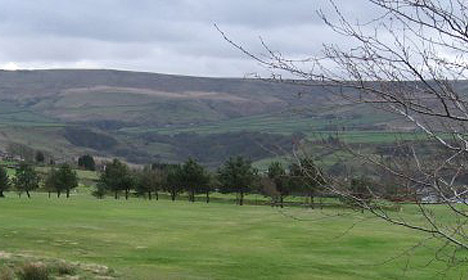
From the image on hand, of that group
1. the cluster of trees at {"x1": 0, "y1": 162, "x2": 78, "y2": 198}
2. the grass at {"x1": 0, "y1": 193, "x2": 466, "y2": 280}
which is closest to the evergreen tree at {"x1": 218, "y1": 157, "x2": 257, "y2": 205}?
the cluster of trees at {"x1": 0, "y1": 162, "x2": 78, "y2": 198}

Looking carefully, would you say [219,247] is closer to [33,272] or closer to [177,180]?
[33,272]

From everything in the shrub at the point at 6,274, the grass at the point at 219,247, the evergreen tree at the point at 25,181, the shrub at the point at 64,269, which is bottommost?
the grass at the point at 219,247

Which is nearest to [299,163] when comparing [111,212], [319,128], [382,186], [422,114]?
[319,128]

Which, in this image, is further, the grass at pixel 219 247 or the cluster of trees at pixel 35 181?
the cluster of trees at pixel 35 181

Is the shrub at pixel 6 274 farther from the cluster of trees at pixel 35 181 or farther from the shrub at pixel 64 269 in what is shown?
the cluster of trees at pixel 35 181

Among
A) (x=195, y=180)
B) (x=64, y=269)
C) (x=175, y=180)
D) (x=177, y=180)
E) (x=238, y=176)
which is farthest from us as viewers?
(x=175, y=180)

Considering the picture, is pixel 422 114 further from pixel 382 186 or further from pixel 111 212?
pixel 111 212

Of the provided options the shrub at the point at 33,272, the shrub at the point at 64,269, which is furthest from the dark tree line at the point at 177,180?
the shrub at the point at 33,272

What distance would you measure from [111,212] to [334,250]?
28671 mm

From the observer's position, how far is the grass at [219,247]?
2452 centimetres

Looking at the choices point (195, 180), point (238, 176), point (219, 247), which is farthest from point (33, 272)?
point (195, 180)

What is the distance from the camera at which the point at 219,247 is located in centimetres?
3241

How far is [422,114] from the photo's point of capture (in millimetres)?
6438

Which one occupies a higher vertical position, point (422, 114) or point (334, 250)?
point (422, 114)
